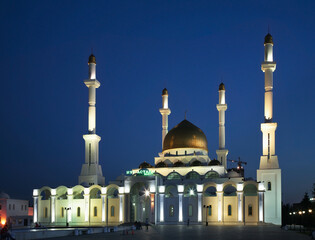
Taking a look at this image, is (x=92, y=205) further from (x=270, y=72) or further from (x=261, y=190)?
(x=270, y=72)

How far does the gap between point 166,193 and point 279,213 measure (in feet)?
54.0

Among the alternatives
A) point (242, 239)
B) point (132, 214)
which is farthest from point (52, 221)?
point (242, 239)

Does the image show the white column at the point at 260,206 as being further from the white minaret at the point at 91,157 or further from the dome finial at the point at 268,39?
the white minaret at the point at 91,157

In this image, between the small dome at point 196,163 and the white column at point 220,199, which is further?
the small dome at point 196,163

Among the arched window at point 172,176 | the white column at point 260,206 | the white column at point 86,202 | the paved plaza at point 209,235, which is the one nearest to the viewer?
the paved plaza at point 209,235

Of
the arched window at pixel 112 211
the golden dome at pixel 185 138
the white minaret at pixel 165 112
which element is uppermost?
the white minaret at pixel 165 112

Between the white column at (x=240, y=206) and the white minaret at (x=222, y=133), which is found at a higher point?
the white minaret at (x=222, y=133)

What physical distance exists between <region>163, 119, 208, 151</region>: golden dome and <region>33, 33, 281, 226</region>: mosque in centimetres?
48

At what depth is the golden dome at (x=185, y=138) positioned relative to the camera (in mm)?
73375

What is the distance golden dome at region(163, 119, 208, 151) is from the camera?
7338 centimetres

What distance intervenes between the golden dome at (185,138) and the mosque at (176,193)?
476mm

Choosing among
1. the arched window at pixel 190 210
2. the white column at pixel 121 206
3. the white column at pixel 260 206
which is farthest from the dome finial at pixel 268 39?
the white column at pixel 121 206

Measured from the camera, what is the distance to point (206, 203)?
61.2 m

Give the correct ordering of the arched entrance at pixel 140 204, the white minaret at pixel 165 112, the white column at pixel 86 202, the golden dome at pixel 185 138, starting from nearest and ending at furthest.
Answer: the arched entrance at pixel 140 204 < the white column at pixel 86 202 < the golden dome at pixel 185 138 < the white minaret at pixel 165 112
